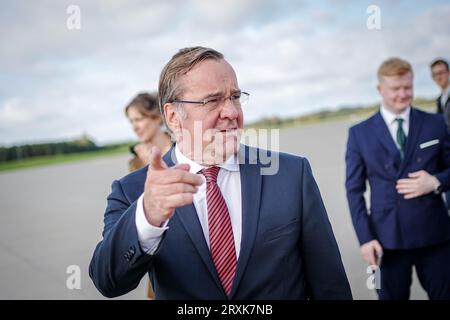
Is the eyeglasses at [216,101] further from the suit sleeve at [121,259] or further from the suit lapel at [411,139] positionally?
the suit lapel at [411,139]

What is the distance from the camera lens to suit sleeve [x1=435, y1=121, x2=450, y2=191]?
2.79 meters

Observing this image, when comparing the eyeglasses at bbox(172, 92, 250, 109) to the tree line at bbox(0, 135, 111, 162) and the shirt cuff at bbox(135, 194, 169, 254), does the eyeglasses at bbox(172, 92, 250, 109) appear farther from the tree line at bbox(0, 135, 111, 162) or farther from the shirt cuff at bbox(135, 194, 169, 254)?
the tree line at bbox(0, 135, 111, 162)

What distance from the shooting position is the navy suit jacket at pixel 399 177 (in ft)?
9.42

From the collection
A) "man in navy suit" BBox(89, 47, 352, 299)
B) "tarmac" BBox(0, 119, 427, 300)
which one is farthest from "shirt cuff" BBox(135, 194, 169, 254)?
"tarmac" BBox(0, 119, 427, 300)

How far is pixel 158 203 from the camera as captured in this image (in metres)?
1.24

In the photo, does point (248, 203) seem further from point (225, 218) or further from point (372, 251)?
point (372, 251)

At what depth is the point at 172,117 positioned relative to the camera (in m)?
1.74

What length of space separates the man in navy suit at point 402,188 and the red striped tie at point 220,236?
1.69 meters

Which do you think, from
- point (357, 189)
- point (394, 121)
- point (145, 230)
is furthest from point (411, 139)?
point (145, 230)

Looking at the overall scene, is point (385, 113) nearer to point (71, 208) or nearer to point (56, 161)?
point (71, 208)

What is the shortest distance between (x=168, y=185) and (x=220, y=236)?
1.55ft

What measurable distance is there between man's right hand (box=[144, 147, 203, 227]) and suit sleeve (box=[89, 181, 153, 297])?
148mm
